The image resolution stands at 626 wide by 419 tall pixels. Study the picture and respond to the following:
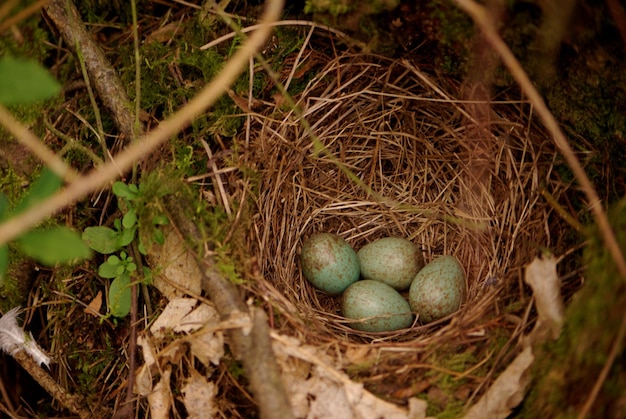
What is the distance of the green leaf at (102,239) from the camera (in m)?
2.36

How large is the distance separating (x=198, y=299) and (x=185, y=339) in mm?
176

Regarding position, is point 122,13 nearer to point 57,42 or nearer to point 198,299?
point 57,42

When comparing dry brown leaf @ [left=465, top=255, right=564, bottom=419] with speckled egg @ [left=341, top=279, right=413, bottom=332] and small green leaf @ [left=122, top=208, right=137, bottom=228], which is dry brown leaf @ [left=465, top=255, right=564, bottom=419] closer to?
speckled egg @ [left=341, top=279, right=413, bottom=332]

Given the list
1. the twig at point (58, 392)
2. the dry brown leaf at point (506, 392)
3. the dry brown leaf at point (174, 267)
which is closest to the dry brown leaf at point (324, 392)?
the dry brown leaf at point (506, 392)

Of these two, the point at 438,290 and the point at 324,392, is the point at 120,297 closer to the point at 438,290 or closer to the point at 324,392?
the point at 324,392

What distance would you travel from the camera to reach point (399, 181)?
294 centimetres

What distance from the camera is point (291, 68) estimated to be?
2580 millimetres

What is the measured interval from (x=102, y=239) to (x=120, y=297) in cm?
25

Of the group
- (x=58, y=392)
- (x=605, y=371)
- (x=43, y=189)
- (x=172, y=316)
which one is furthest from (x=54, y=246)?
(x=605, y=371)

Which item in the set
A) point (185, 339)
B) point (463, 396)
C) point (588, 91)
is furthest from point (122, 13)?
point (463, 396)

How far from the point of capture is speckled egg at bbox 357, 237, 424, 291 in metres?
2.75

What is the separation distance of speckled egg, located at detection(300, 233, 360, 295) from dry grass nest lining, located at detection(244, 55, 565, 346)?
0.09 metres

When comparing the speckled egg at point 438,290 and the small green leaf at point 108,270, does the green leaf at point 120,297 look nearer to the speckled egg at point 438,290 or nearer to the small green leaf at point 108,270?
the small green leaf at point 108,270

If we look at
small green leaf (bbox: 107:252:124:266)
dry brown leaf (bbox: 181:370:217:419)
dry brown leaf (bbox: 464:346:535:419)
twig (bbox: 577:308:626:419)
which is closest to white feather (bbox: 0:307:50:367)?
small green leaf (bbox: 107:252:124:266)
